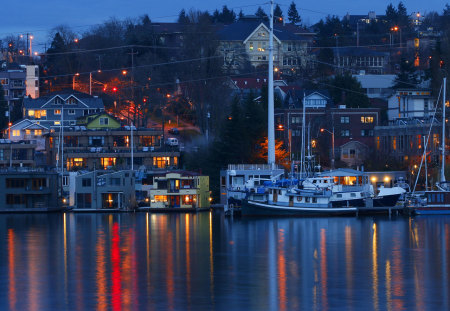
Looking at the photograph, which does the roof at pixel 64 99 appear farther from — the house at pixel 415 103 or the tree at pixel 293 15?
the tree at pixel 293 15

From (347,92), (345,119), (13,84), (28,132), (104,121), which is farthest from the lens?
(13,84)

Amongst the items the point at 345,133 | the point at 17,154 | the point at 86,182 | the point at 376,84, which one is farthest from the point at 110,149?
the point at 376,84

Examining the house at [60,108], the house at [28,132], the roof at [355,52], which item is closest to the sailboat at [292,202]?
the house at [28,132]

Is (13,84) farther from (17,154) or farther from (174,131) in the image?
(17,154)

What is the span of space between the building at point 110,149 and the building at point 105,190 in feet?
24.9

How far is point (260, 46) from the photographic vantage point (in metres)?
125

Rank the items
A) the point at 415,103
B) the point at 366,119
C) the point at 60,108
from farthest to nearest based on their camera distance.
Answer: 1. the point at 60,108
2. the point at 415,103
3. the point at 366,119

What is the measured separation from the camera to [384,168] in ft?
251

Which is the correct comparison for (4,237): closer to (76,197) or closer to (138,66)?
(76,197)

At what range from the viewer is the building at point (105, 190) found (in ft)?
238

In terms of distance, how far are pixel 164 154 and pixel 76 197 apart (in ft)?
38.0

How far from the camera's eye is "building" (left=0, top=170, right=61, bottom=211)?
242 feet

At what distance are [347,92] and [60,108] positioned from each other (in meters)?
29.7

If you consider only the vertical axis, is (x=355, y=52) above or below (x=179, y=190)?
above
